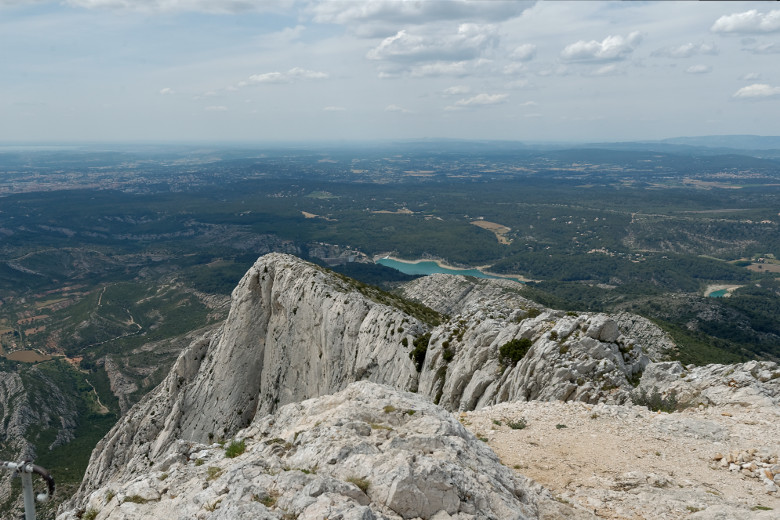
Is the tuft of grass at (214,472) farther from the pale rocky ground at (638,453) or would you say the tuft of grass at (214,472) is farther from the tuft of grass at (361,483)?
the pale rocky ground at (638,453)

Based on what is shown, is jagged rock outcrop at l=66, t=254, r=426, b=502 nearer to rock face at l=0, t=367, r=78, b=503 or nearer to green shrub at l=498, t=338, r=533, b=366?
green shrub at l=498, t=338, r=533, b=366

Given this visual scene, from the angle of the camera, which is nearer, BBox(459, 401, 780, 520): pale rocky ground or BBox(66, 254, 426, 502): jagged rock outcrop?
BBox(459, 401, 780, 520): pale rocky ground

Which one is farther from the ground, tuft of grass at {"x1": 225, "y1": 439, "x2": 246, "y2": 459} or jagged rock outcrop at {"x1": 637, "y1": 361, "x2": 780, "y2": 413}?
tuft of grass at {"x1": 225, "y1": 439, "x2": 246, "y2": 459}

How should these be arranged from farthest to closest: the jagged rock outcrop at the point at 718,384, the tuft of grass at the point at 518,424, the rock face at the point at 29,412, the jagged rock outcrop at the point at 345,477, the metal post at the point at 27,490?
the rock face at the point at 29,412
the jagged rock outcrop at the point at 718,384
the tuft of grass at the point at 518,424
the jagged rock outcrop at the point at 345,477
the metal post at the point at 27,490

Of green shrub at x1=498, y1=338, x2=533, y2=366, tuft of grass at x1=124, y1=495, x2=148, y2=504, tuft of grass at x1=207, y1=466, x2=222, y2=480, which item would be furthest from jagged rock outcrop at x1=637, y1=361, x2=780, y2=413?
tuft of grass at x1=124, y1=495, x2=148, y2=504

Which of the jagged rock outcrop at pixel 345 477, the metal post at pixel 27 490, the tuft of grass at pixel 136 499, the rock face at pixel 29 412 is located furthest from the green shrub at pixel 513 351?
the rock face at pixel 29 412
